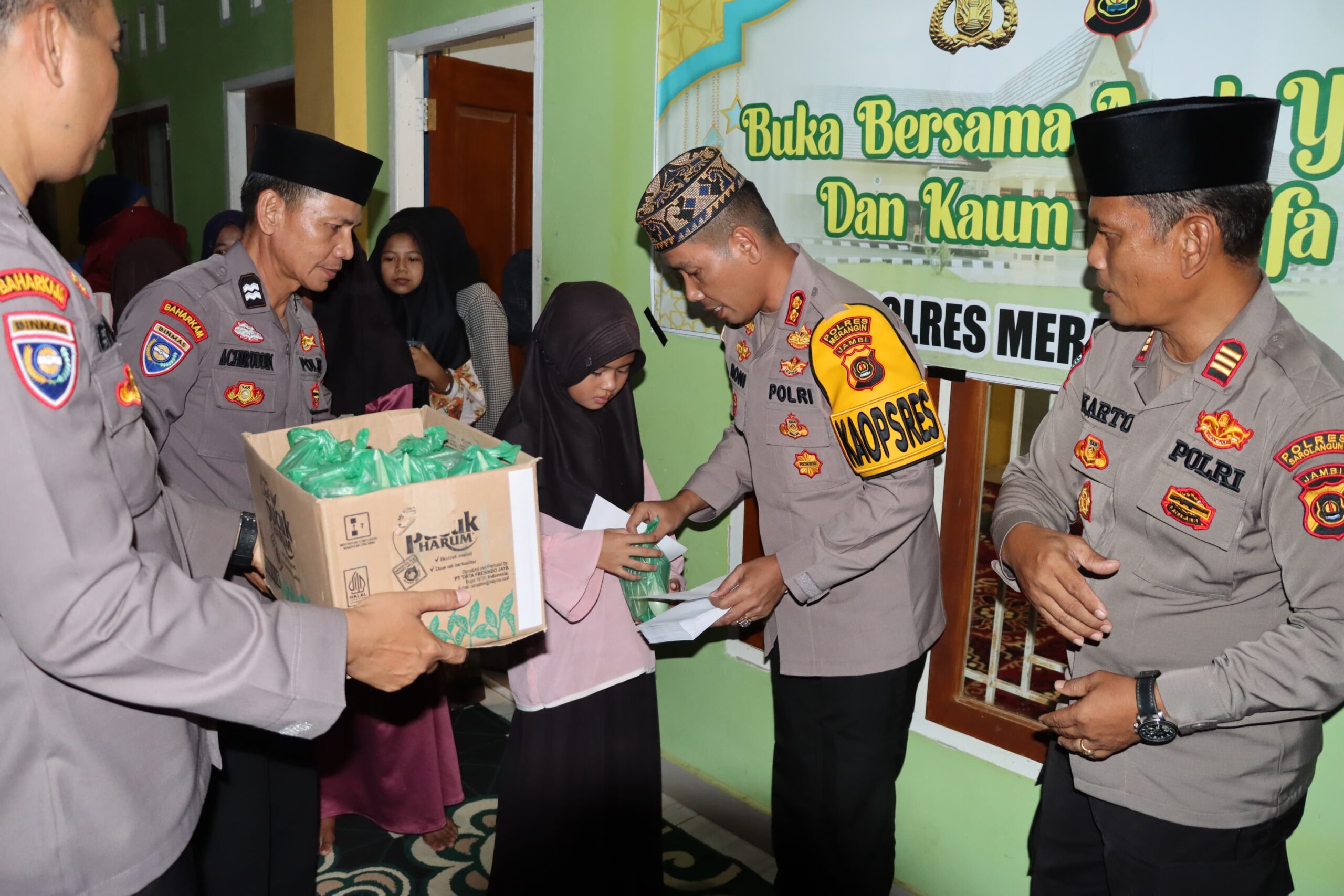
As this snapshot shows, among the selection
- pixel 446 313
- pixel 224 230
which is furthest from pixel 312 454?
pixel 224 230

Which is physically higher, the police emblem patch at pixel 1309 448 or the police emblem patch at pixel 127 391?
the police emblem patch at pixel 127 391

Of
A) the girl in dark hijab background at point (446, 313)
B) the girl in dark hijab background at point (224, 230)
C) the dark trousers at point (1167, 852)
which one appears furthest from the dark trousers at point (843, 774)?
the girl in dark hijab background at point (224, 230)

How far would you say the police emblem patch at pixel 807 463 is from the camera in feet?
6.61

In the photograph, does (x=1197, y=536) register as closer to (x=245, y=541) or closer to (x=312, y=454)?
(x=312, y=454)

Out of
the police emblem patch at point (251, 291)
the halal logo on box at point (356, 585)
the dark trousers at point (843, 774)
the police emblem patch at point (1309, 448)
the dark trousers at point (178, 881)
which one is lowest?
the dark trousers at point (843, 774)

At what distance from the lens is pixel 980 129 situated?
2043 mm

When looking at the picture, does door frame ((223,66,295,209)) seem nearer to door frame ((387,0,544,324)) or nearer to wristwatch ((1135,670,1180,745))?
door frame ((387,0,544,324))

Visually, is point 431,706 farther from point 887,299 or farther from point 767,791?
point 887,299

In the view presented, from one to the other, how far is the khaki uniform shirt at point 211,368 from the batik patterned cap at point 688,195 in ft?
3.15

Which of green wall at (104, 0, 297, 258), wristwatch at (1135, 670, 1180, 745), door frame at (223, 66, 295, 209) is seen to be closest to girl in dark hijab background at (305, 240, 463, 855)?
wristwatch at (1135, 670, 1180, 745)

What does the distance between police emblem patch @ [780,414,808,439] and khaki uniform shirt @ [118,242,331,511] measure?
119 centimetres

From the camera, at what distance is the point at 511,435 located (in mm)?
2223

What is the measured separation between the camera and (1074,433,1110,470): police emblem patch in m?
1.55

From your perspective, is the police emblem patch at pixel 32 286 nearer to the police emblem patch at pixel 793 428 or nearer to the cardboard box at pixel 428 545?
the cardboard box at pixel 428 545
